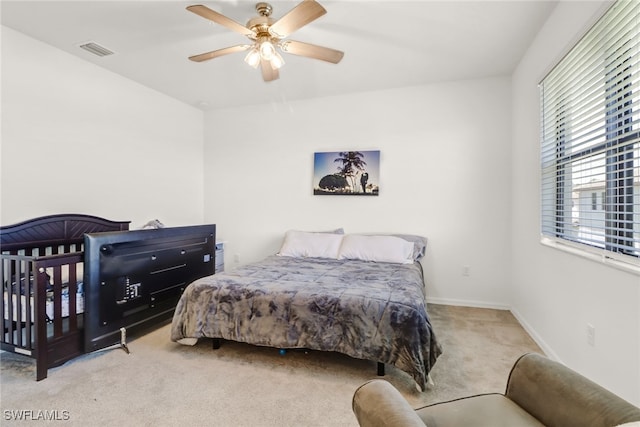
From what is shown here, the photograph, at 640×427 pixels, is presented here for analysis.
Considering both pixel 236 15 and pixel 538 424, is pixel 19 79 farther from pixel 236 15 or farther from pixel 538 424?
pixel 538 424

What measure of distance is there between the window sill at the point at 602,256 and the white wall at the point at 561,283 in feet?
0.11

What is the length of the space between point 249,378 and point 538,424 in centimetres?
163

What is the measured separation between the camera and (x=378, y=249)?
11.1 ft

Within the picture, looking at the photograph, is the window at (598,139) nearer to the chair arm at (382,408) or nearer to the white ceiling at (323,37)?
the white ceiling at (323,37)

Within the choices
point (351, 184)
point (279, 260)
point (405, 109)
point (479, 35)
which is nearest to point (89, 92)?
point (279, 260)

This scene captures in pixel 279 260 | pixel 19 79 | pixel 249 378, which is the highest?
pixel 19 79

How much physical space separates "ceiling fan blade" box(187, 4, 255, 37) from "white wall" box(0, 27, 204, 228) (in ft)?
6.55

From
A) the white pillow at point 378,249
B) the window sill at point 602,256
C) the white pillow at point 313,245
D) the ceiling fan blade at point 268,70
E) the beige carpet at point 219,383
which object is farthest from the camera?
the white pillow at point 313,245

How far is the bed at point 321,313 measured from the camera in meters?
1.91

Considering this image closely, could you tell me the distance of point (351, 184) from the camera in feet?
13.1

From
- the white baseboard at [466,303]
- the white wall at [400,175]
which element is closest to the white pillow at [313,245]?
the white wall at [400,175]

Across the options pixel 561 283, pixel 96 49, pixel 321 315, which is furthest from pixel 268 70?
pixel 561 283

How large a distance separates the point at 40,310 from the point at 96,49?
7.84ft

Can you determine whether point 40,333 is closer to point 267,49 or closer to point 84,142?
point 84,142
